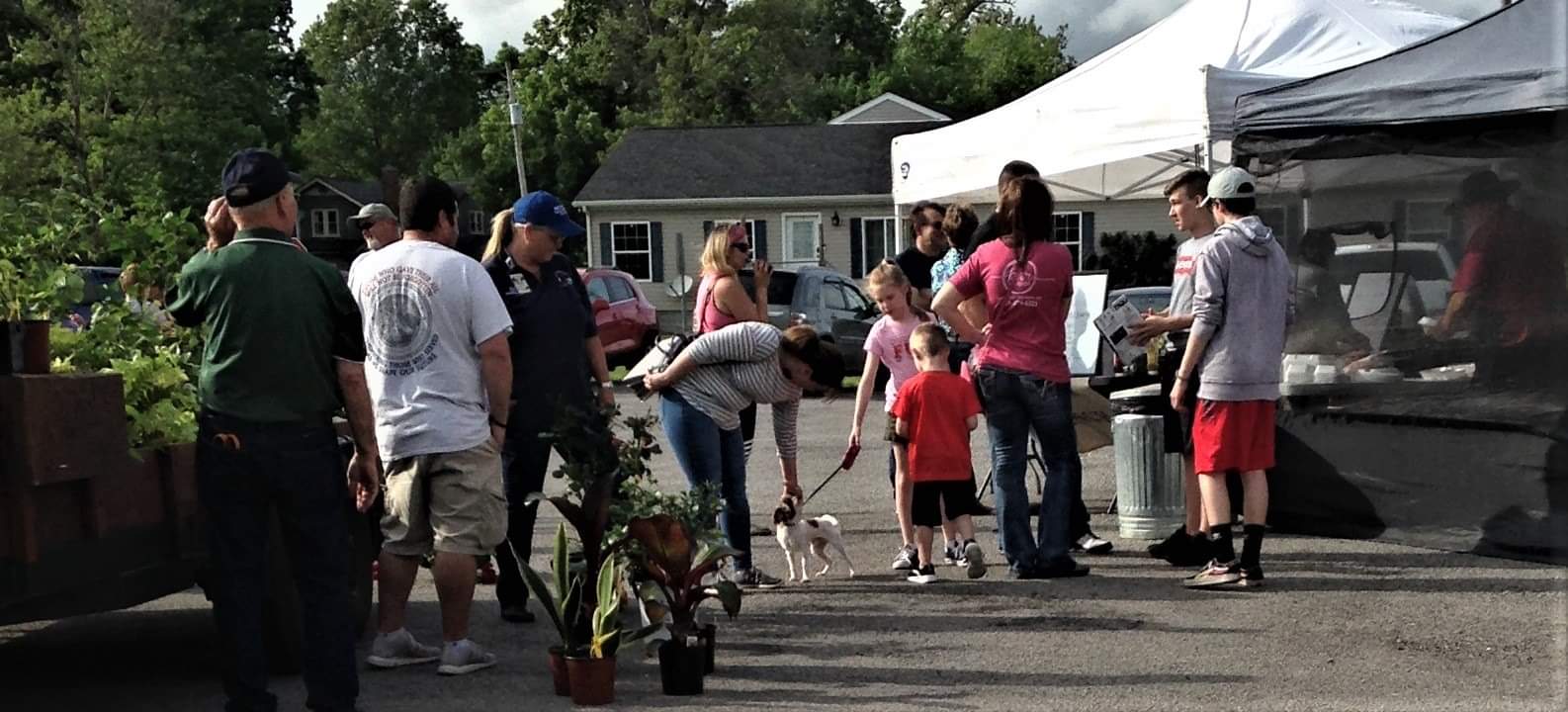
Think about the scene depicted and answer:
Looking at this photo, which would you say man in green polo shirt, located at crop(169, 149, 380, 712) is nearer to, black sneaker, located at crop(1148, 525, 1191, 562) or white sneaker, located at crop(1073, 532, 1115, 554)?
black sneaker, located at crop(1148, 525, 1191, 562)

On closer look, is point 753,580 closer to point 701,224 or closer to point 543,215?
point 543,215

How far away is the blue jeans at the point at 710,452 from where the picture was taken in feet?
27.2

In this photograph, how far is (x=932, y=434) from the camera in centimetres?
888

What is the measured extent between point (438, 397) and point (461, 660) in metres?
1.05

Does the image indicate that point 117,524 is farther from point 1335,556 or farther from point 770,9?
point 770,9

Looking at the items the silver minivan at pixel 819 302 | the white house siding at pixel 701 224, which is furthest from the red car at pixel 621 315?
the white house siding at pixel 701 224

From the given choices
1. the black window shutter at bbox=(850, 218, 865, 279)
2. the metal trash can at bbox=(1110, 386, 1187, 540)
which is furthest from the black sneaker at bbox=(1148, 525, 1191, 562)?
the black window shutter at bbox=(850, 218, 865, 279)

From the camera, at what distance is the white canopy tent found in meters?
10.6

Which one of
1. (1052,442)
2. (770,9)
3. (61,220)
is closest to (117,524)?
(61,220)

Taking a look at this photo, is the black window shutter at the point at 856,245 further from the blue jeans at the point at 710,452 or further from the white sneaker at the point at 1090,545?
the blue jeans at the point at 710,452

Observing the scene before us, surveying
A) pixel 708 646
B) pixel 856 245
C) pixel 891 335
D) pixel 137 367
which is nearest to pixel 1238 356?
pixel 891 335

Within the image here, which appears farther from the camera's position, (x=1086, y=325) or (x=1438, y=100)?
(x=1086, y=325)

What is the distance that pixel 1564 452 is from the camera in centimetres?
892

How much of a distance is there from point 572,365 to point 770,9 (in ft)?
185
